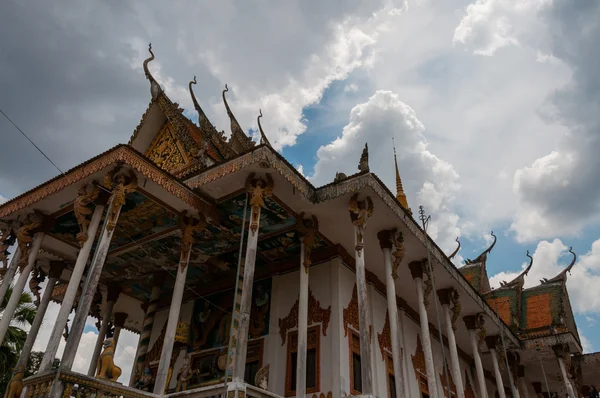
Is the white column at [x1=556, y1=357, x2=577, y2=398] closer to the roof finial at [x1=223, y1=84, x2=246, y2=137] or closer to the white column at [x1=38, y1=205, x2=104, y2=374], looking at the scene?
the roof finial at [x1=223, y1=84, x2=246, y2=137]

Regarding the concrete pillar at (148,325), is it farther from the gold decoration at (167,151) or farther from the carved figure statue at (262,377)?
the carved figure statue at (262,377)

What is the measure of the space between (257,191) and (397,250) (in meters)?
3.61

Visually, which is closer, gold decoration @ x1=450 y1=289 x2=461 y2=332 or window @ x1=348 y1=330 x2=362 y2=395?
window @ x1=348 y1=330 x2=362 y2=395

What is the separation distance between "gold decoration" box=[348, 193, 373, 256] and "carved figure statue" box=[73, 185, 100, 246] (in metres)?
4.99

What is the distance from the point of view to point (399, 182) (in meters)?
19.7

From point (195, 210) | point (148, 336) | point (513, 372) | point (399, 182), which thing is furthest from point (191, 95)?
point (513, 372)

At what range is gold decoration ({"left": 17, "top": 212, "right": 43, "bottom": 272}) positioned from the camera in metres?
10.5

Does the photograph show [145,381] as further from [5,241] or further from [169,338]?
[5,241]

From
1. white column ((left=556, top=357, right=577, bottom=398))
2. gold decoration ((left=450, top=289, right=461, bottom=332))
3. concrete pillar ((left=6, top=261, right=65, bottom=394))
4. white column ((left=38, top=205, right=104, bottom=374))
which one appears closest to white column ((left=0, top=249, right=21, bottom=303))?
concrete pillar ((left=6, top=261, right=65, bottom=394))

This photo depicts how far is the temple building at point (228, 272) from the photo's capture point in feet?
29.2

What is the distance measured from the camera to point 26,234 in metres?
10.5

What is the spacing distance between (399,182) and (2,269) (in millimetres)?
13818

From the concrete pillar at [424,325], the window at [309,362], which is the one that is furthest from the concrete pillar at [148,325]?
the concrete pillar at [424,325]

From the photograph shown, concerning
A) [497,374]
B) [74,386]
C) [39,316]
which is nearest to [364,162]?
[74,386]
